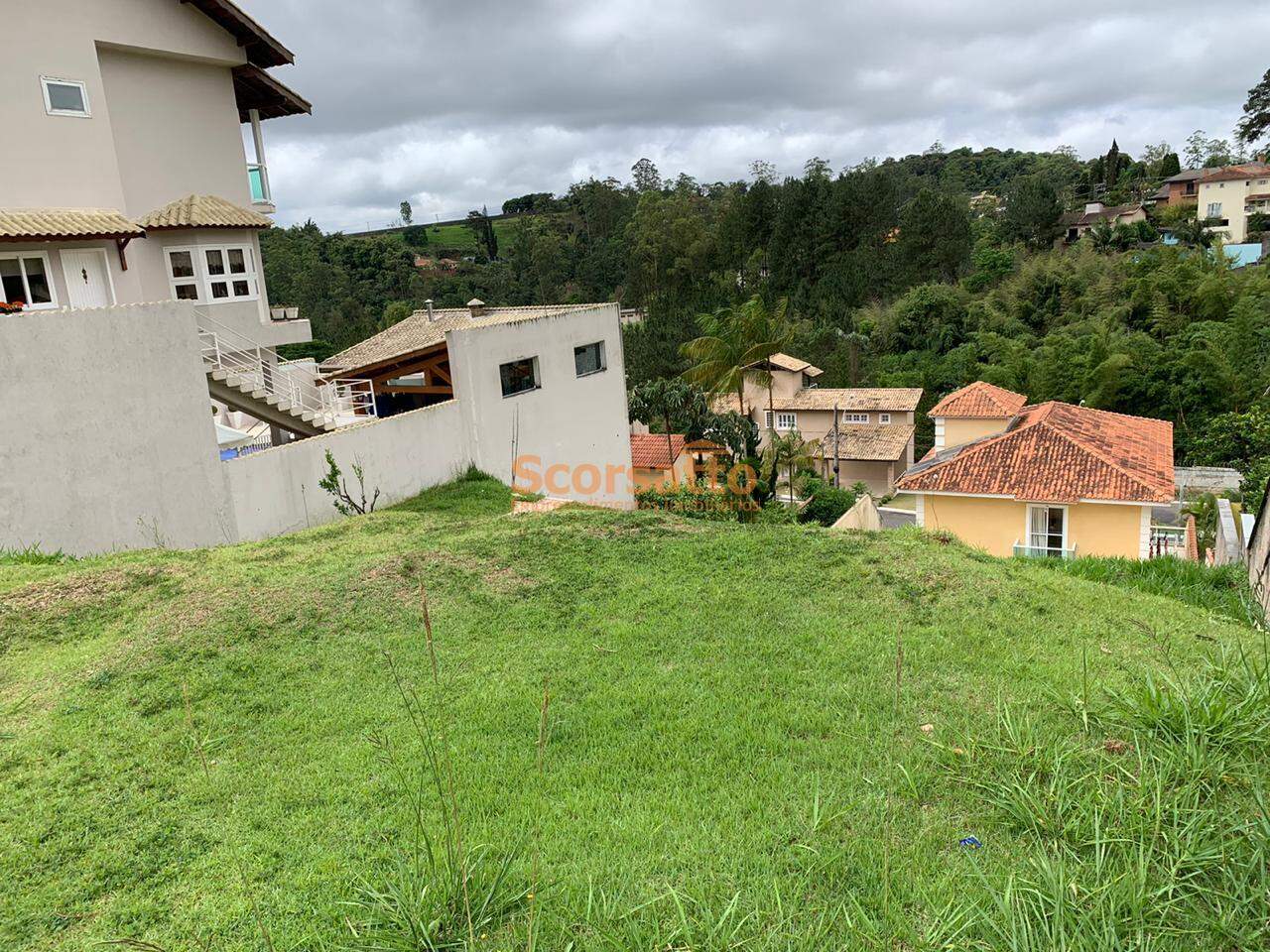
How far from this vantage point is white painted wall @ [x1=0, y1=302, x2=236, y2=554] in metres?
9.58

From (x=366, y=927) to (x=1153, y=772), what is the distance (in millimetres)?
3725

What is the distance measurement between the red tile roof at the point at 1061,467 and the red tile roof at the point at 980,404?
17.2 ft

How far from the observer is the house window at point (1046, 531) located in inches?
645

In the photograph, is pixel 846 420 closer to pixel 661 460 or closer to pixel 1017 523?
pixel 661 460

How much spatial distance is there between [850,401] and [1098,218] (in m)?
32.6

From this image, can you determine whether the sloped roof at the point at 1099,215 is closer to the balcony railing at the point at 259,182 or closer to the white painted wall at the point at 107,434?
the balcony railing at the point at 259,182

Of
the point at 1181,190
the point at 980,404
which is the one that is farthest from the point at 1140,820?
the point at 1181,190

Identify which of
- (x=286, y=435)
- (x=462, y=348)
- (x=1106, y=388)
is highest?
(x=462, y=348)

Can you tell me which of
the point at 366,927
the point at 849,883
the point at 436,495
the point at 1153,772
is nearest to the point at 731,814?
the point at 849,883

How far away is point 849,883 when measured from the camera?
3594mm

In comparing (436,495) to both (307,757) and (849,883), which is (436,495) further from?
(849,883)

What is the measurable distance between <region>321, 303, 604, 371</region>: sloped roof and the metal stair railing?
185 centimetres

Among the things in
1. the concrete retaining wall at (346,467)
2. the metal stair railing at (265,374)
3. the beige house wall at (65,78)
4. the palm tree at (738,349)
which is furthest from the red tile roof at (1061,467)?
the beige house wall at (65,78)

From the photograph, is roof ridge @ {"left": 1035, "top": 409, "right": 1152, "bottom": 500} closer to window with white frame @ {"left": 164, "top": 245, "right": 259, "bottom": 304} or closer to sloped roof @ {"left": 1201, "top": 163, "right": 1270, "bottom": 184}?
window with white frame @ {"left": 164, "top": 245, "right": 259, "bottom": 304}
